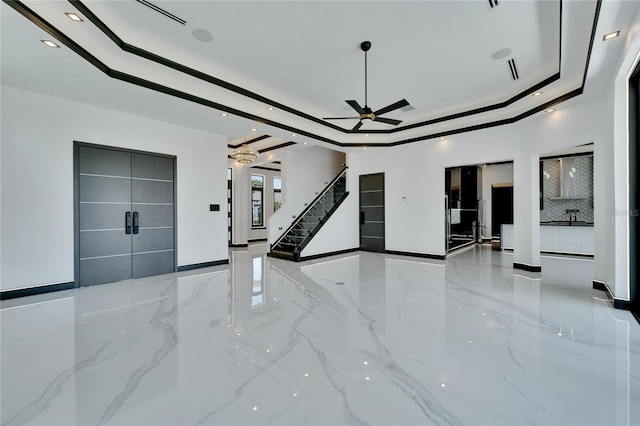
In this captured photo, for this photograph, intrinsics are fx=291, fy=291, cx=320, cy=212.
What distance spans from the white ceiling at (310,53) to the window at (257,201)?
6.25m

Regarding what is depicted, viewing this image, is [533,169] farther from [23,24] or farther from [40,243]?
[40,243]

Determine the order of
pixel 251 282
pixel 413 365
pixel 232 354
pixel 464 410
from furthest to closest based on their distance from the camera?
pixel 251 282
pixel 232 354
pixel 413 365
pixel 464 410

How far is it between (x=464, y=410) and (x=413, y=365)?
609 mm

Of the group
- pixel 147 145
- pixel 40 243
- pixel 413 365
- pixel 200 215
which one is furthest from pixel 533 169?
pixel 40 243

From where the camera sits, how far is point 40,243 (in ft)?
15.9

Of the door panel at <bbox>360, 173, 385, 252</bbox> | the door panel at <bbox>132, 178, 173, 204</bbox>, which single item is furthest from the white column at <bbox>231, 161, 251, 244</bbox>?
the door panel at <bbox>132, 178, 173, 204</bbox>

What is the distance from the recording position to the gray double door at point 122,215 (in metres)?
5.40

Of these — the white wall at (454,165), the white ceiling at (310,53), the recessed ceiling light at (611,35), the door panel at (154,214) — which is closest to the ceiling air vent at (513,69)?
the white ceiling at (310,53)

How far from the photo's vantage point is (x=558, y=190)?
29.6 feet

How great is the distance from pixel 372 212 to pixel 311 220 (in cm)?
201

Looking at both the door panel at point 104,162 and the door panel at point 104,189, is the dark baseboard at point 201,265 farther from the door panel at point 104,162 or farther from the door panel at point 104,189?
the door panel at point 104,162

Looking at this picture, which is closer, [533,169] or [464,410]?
[464,410]

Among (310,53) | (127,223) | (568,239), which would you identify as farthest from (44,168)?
(568,239)

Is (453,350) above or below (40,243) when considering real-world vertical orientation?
below
